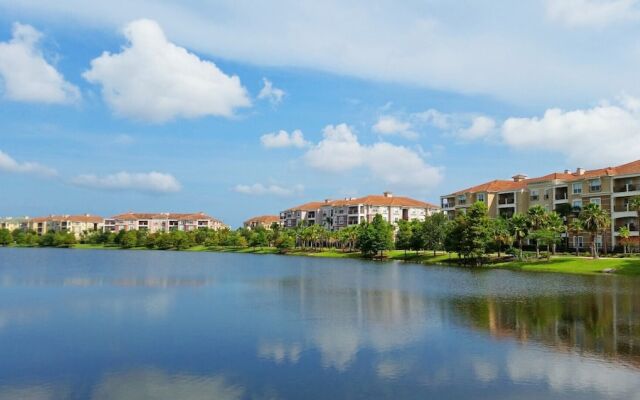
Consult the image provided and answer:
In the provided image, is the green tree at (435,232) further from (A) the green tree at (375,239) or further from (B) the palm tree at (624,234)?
(B) the palm tree at (624,234)

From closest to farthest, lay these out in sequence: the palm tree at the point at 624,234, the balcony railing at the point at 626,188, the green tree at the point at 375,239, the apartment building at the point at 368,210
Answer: the palm tree at the point at 624,234 → the balcony railing at the point at 626,188 → the green tree at the point at 375,239 → the apartment building at the point at 368,210

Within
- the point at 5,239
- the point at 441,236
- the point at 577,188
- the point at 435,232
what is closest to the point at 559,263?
the point at 577,188

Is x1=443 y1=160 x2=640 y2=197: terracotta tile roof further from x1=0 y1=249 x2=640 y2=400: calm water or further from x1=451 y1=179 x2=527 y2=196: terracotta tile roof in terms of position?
x1=0 y1=249 x2=640 y2=400: calm water

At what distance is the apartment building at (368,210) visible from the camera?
5684 inches

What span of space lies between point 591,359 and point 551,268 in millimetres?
48565

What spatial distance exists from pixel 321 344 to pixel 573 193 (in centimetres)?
7475

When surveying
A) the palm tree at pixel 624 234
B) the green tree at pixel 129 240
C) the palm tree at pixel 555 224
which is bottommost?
the green tree at pixel 129 240

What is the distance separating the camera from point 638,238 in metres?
72.5

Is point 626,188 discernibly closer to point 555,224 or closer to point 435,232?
point 555,224

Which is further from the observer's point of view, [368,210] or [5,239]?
[5,239]

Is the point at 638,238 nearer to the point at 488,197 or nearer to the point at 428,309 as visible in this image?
the point at 488,197

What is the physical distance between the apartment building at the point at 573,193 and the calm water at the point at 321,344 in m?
39.9

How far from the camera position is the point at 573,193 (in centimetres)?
8669

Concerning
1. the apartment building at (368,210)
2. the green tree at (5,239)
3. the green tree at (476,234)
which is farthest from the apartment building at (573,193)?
the green tree at (5,239)
